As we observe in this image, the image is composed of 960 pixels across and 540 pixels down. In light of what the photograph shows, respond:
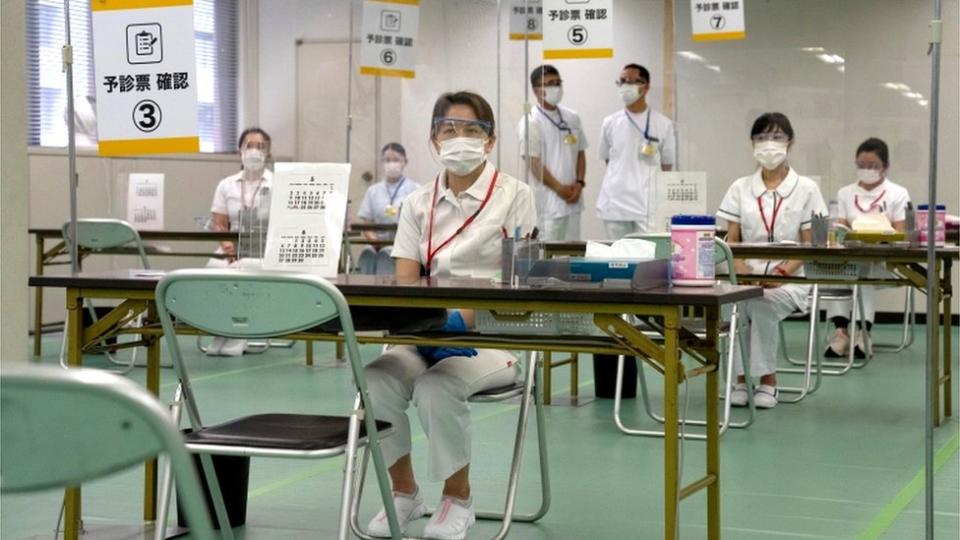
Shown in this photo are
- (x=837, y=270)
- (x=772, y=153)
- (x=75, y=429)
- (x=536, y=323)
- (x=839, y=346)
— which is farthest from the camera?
(x=839, y=346)

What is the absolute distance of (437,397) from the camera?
338 cm

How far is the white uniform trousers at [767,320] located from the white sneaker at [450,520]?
254 centimetres

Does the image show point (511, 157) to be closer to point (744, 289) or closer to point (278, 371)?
point (278, 371)

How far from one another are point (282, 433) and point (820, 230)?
3730 mm

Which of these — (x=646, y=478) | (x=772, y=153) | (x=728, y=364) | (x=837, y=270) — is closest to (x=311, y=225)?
(x=646, y=478)

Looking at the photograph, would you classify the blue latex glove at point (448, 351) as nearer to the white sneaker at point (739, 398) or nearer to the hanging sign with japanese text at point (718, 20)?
the white sneaker at point (739, 398)

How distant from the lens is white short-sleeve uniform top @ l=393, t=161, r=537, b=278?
3746 millimetres

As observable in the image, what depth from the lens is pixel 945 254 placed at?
535 cm

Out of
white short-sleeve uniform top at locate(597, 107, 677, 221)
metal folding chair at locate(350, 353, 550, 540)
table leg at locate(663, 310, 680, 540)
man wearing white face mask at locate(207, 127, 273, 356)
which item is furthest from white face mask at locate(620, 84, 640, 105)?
table leg at locate(663, 310, 680, 540)

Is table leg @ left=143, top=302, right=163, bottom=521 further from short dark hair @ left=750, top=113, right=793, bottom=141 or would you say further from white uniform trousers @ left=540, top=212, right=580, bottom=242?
white uniform trousers @ left=540, top=212, right=580, bottom=242

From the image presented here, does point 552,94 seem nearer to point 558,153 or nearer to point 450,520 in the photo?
point 558,153

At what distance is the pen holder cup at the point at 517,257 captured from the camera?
3245 millimetres

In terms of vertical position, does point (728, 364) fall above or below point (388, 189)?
below

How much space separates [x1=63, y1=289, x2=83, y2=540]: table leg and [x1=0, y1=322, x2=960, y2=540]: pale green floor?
0.22 meters
